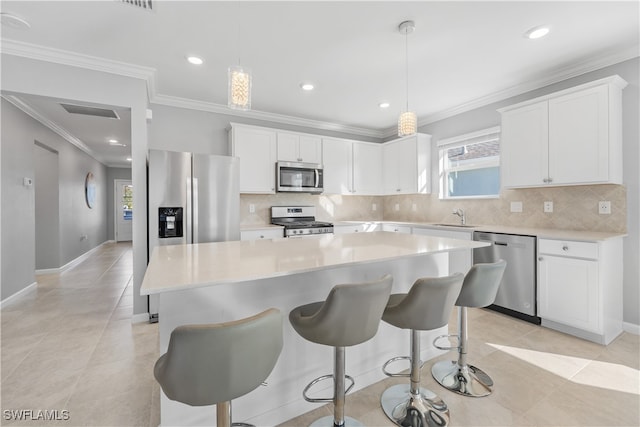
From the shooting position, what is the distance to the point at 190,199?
3160 millimetres

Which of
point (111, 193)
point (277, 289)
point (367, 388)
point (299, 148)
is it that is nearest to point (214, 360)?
point (277, 289)

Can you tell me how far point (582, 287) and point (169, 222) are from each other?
3.94 meters

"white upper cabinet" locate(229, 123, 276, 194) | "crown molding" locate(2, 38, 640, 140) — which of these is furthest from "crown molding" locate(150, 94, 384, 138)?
"white upper cabinet" locate(229, 123, 276, 194)

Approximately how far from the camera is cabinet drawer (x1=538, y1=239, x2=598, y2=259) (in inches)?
97.5

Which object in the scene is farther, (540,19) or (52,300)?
(52,300)

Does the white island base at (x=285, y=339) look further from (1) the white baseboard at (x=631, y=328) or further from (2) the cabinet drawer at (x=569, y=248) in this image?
(1) the white baseboard at (x=631, y=328)

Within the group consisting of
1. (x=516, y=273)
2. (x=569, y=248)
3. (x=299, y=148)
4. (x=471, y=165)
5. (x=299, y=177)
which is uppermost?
(x=299, y=148)

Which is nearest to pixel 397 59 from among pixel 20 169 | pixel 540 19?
pixel 540 19

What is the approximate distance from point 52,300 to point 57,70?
2.78 meters

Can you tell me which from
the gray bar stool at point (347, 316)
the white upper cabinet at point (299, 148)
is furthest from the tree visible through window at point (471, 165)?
the gray bar stool at point (347, 316)

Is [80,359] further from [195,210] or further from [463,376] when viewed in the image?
[463,376]

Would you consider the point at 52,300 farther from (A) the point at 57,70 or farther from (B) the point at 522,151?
(B) the point at 522,151

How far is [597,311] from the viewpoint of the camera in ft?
8.11

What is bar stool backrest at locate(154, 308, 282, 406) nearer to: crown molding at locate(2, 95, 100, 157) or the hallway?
the hallway
